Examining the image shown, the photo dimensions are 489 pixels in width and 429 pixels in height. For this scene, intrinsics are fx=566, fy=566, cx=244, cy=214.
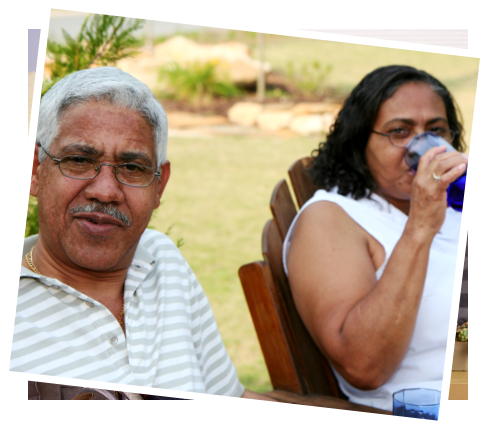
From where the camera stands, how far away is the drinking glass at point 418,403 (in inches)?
75.7

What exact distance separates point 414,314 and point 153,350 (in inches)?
40.6

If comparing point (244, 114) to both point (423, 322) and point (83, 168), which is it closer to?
point (423, 322)

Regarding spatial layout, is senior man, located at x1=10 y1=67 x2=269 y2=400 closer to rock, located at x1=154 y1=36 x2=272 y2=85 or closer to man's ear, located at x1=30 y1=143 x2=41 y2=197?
man's ear, located at x1=30 y1=143 x2=41 y2=197

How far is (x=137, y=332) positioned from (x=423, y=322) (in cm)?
120

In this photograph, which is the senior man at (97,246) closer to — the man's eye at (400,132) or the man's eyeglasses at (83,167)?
the man's eyeglasses at (83,167)

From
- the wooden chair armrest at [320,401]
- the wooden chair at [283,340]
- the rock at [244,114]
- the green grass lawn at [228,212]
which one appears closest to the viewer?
the wooden chair armrest at [320,401]

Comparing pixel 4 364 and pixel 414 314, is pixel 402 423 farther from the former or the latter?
pixel 4 364

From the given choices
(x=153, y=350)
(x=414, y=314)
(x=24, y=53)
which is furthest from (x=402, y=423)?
(x=24, y=53)

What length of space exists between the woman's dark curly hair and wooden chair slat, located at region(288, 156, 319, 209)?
0.35ft

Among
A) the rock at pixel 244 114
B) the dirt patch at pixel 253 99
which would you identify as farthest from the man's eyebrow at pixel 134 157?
the rock at pixel 244 114

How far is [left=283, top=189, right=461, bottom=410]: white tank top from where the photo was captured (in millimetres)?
2336

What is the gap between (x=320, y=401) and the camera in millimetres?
2369

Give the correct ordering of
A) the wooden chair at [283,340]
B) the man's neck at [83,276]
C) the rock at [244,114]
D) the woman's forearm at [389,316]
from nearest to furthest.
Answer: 1. the man's neck at [83,276]
2. the woman's forearm at [389,316]
3. the wooden chair at [283,340]
4. the rock at [244,114]

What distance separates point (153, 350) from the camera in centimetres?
187
